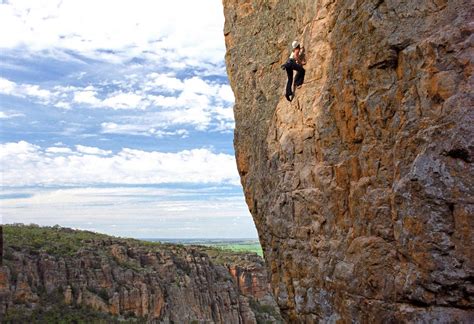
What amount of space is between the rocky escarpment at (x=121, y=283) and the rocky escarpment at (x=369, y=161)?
41.4 metres

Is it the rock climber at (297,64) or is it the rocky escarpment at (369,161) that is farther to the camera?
the rock climber at (297,64)

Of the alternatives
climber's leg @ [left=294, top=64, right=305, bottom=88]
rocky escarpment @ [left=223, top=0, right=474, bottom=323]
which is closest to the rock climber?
climber's leg @ [left=294, top=64, right=305, bottom=88]

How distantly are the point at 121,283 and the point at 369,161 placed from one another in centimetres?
→ 5423

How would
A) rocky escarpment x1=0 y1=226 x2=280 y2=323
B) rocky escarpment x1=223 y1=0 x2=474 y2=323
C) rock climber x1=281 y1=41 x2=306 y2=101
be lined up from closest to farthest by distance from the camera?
1. rocky escarpment x1=223 y1=0 x2=474 y2=323
2. rock climber x1=281 y1=41 x2=306 y2=101
3. rocky escarpment x1=0 y1=226 x2=280 y2=323

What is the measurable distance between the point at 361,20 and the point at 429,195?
150 inches

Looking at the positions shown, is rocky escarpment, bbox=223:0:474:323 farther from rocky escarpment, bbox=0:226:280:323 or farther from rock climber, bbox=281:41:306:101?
rocky escarpment, bbox=0:226:280:323

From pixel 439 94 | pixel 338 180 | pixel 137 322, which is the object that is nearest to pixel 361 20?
pixel 439 94

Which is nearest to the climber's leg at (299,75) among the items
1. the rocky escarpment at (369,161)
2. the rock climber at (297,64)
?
the rock climber at (297,64)

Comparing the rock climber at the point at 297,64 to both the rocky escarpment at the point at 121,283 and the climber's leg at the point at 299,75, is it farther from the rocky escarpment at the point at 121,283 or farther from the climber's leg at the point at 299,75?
the rocky escarpment at the point at 121,283

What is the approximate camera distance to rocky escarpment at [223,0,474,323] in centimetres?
747

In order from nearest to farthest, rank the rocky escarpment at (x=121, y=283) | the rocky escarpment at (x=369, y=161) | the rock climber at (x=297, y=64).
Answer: the rocky escarpment at (x=369, y=161) < the rock climber at (x=297, y=64) < the rocky escarpment at (x=121, y=283)

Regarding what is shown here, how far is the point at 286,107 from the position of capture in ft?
43.5

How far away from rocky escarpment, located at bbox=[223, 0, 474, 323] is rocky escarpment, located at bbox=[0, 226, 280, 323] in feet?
136

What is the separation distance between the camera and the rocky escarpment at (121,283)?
50.6 metres
